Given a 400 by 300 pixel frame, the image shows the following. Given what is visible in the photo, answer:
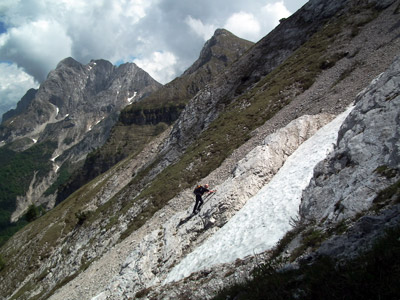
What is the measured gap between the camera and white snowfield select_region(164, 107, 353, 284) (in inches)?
543

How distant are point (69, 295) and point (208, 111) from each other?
44.5 metres

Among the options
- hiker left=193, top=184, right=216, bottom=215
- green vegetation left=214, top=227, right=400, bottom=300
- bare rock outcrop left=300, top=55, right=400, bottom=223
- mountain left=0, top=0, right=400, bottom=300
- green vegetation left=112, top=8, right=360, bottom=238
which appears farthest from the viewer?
green vegetation left=112, top=8, right=360, bottom=238

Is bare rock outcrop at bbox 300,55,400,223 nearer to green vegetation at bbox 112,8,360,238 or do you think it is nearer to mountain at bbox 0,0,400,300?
mountain at bbox 0,0,400,300

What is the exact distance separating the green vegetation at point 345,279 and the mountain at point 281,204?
24 millimetres

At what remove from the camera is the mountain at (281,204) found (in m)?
6.57

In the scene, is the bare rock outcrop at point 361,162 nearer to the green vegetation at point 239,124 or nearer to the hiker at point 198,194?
the hiker at point 198,194

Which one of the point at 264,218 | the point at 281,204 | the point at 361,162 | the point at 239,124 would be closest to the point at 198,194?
the point at 264,218

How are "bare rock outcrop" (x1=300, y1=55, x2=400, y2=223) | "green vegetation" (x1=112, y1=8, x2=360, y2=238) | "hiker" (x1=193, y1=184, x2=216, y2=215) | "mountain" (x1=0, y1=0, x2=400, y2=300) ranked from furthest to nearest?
"green vegetation" (x1=112, y1=8, x2=360, y2=238)
"hiker" (x1=193, y1=184, x2=216, y2=215)
"bare rock outcrop" (x1=300, y1=55, x2=400, y2=223)
"mountain" (x1=0, y1=0, x2=400, y2=300)

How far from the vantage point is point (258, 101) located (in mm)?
41094

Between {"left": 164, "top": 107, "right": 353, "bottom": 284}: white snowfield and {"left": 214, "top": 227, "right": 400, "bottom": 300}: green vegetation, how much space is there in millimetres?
6454

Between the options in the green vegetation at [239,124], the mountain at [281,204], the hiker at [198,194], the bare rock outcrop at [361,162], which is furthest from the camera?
the green vegetation at [239,124]

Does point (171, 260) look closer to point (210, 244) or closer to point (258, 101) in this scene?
point (210, 244)

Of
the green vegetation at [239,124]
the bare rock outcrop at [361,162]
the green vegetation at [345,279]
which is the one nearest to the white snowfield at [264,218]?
the bare rock outcrop at [361,162]

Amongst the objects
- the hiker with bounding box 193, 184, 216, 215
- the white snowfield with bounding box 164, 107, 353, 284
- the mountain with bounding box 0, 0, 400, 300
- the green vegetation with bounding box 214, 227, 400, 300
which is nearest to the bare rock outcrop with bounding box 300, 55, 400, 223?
the mountain with bounding box 0, 0, 400, 300
